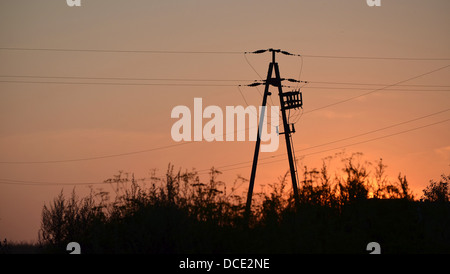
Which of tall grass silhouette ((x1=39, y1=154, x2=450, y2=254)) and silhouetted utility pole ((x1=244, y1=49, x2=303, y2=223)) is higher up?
silhouetted utility pole ((x1=244, y1=49, x2=303, y2=223))

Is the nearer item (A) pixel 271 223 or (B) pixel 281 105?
(A) pixel 271 223

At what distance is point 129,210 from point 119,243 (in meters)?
1.28

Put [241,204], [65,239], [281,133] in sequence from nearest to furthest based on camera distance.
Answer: [241,204]
[65,239]
[281,133]

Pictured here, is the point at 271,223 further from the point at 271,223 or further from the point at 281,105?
the point at 281,105

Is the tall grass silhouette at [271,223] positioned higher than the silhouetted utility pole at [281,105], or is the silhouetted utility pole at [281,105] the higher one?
the silhouetted utility pole at [281,105]

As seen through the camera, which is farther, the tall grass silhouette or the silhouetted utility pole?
the silhouetted utility pole

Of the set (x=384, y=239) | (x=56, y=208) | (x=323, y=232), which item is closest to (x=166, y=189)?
(x=323, y=232)

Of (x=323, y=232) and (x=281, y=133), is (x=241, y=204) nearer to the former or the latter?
(x=323, y=232)

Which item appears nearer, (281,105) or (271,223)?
(271,223)

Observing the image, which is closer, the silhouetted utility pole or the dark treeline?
the dark treeline

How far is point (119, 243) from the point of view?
20.1 m

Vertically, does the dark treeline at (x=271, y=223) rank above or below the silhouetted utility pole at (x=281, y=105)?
below

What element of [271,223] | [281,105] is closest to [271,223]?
[271,223]

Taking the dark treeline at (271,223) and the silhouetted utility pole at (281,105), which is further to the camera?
the silhouetted utility pole at (281,105)
